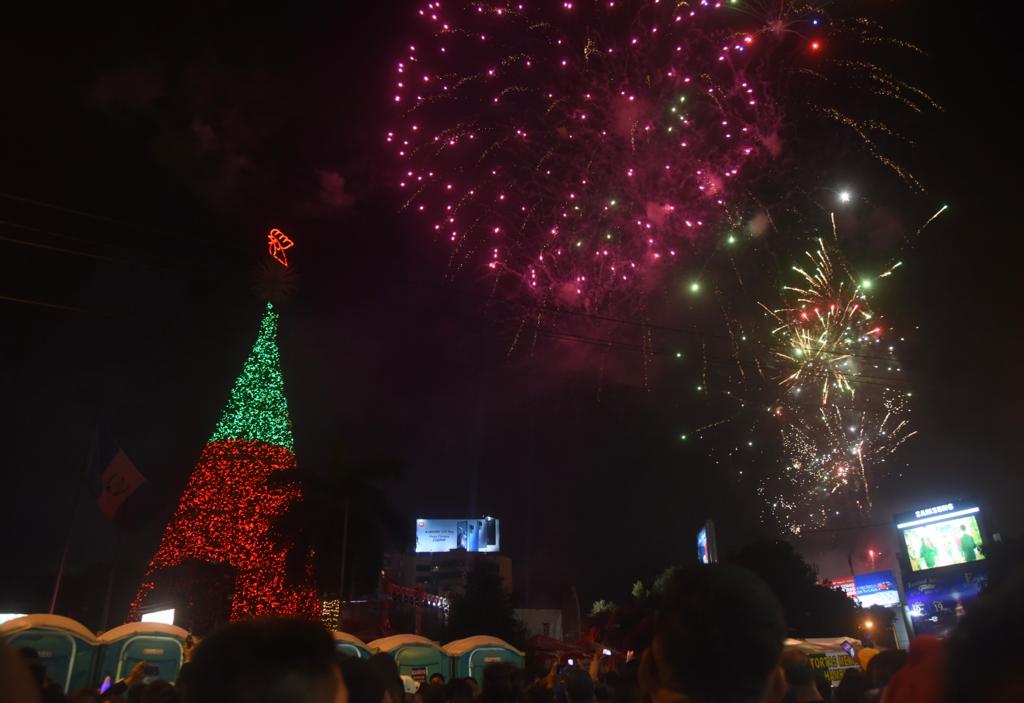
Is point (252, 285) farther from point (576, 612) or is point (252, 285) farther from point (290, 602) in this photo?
point (576, 612)

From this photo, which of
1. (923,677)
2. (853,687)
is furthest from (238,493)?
(923,677)

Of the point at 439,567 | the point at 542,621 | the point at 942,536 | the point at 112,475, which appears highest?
the point at 439,567

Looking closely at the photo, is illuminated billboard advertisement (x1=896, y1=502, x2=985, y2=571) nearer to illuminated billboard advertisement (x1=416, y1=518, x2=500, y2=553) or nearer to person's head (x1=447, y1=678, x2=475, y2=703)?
person's head (x1=447, y1=678, x2=475, y2=703)

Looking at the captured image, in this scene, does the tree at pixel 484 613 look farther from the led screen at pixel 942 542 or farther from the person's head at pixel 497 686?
the person's head at pixel 497 686

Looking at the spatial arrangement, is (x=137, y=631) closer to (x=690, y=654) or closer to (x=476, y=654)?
(x=476, y=654)

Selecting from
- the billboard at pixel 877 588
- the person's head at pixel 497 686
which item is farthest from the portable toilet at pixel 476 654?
the billboard at pixel 877 588

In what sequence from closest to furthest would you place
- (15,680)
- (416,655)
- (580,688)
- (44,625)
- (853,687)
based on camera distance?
(15,680) → (853,687) → (580,688) → (44,625) → (416,655)

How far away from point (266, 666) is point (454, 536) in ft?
333

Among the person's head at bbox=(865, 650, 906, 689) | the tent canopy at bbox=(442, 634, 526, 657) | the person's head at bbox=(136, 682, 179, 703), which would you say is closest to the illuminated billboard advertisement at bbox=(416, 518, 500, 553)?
the tent canopy at bbox=(442, 634, 526, 657)

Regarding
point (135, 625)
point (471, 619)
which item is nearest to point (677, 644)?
point (135, 625)

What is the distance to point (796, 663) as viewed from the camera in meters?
4.68

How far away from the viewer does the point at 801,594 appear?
163ft

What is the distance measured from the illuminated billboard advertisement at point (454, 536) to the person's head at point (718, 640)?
100 m

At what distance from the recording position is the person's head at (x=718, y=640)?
1.91 m
